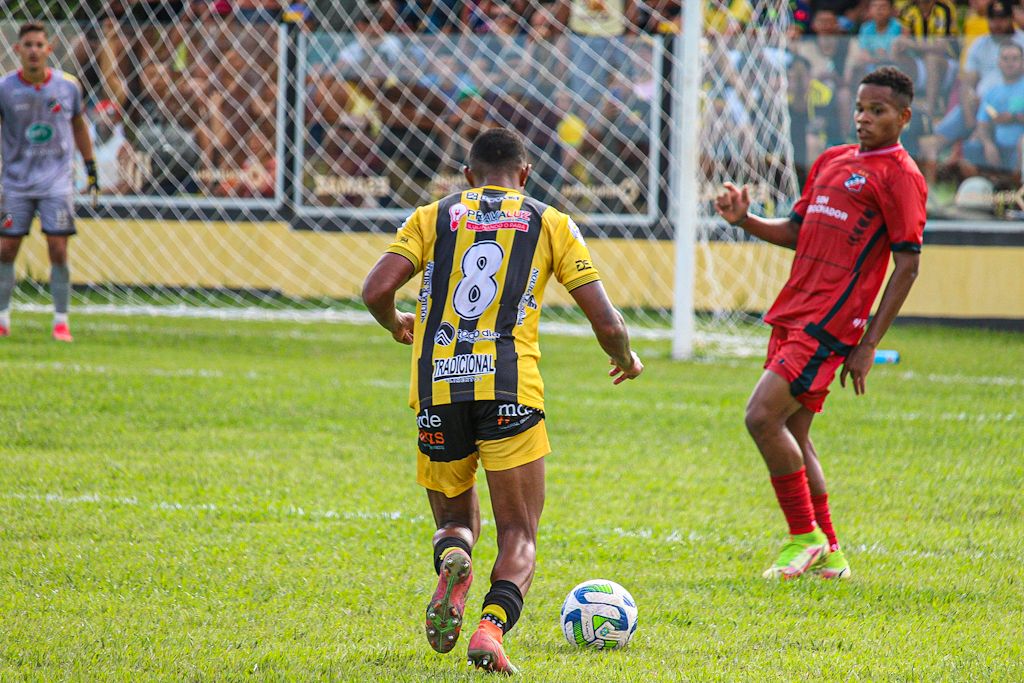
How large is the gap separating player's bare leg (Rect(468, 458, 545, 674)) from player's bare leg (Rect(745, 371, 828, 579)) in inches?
57.7

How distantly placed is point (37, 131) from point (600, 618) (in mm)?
7870

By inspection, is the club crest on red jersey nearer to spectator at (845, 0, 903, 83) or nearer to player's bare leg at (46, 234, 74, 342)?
player's bare leg at (46, 234, 74, 342)

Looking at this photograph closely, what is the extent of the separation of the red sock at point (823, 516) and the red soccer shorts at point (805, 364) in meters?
A: 0.47

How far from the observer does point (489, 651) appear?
11.4 feet

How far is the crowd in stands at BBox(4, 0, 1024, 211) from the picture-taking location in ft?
47.0

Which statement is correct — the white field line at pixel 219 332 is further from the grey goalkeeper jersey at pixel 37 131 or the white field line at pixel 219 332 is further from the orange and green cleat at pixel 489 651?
the orange and green cleat at pixel 489 651

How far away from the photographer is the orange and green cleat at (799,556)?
16.3 ft

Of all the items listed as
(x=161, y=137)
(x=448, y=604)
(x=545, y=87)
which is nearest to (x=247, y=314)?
(x=161, y=137)

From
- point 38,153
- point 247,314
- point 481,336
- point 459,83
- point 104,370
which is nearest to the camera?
point 481,336

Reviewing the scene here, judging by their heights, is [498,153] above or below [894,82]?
below

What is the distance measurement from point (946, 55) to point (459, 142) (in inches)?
216

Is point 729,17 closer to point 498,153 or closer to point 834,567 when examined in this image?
point 834,567

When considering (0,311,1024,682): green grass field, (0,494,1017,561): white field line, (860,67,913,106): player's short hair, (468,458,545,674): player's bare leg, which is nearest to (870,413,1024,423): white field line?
(0,311,1024,682): green grass field

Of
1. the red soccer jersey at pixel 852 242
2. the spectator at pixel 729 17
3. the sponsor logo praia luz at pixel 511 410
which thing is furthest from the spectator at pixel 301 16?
the sponsor logo praia luz at pixel 511 410
